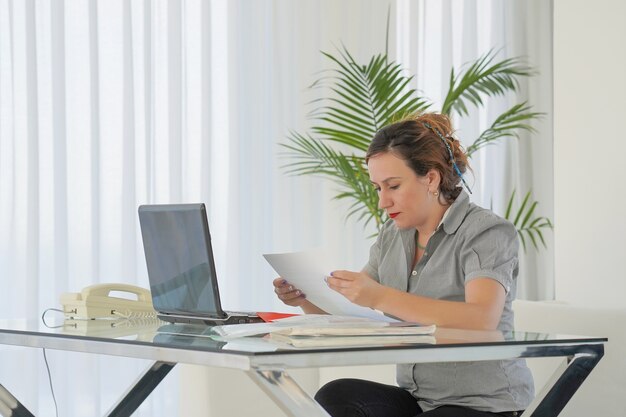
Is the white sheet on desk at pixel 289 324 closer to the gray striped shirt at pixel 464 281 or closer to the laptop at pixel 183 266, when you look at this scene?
the laptop at pixel 183 266

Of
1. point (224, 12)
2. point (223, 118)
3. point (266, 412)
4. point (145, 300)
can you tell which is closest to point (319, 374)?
point (266, 412)

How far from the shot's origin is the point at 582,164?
3.84 m

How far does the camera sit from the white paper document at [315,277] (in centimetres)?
201

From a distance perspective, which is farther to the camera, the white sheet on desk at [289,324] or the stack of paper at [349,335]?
the white sheet on desk at [289,324]

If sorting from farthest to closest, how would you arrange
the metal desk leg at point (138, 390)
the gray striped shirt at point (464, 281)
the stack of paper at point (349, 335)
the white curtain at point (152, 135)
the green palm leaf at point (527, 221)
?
the green palm leaf at point (527, 221) → the white curtain at point (152, 135) → the metal desk leg at point (138, 390) → the gray striped shirt at point (464, 281) → the stack of paper at point (349, 335)

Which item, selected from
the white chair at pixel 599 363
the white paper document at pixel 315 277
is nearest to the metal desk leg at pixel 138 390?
the white paper document at pixel 315 277

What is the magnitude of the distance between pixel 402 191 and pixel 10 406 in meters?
1.11

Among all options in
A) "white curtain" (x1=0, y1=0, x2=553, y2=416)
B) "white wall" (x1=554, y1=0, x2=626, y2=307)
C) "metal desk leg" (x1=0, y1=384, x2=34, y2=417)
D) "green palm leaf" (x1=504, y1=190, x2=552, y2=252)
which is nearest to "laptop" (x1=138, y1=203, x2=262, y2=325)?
"metal desk leg" (x1=0, y1=384, x2=34, y2=417)

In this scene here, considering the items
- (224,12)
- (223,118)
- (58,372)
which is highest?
(224,12)

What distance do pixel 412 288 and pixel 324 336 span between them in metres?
0.77

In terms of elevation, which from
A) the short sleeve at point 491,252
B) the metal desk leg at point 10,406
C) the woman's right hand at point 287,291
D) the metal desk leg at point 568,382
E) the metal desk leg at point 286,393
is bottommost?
the metal desk leg at point 10,406

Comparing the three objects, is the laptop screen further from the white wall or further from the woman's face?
the white wall

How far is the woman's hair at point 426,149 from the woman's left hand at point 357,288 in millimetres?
496

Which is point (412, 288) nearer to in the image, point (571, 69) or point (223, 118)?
point (571, 69)
